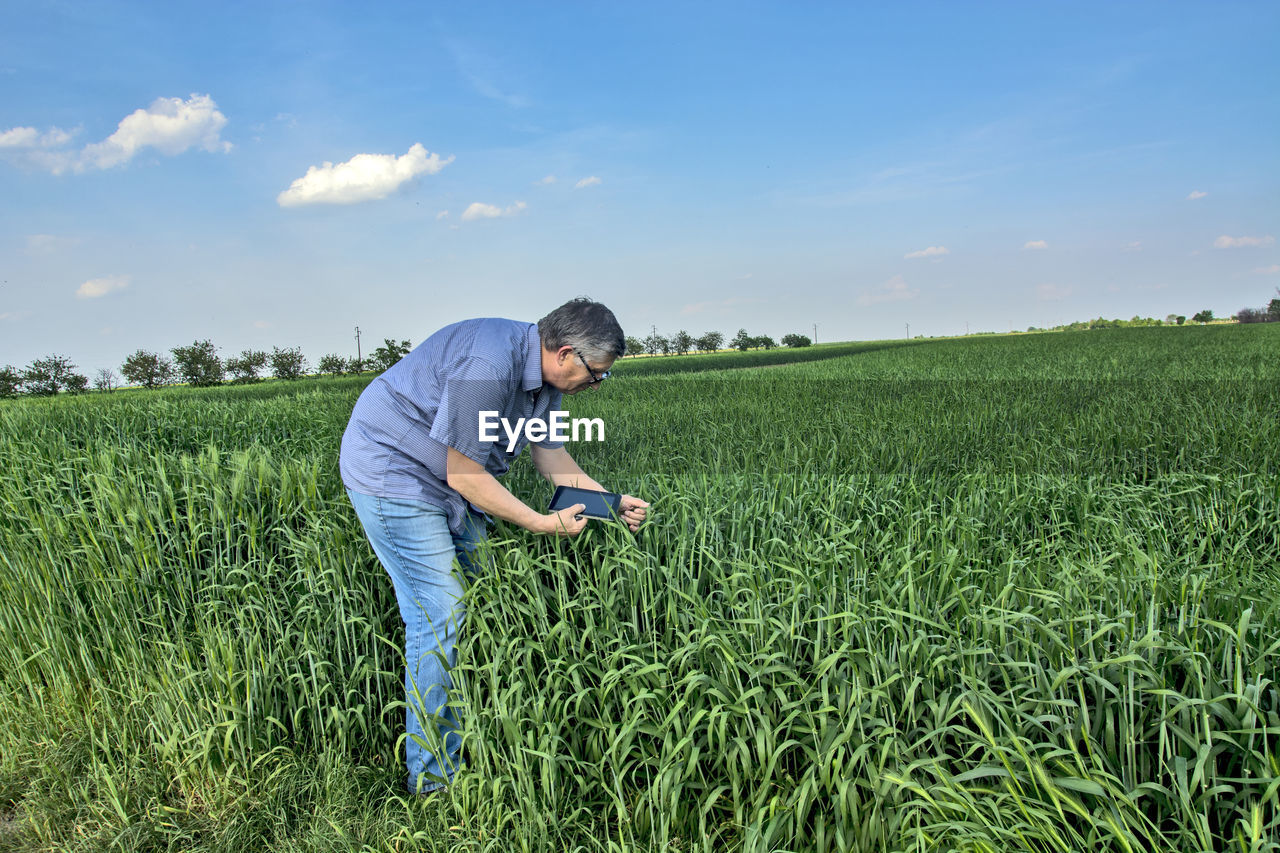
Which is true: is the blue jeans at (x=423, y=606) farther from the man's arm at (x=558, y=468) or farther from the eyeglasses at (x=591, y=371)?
the eyeglasses at (x=591, y=371)

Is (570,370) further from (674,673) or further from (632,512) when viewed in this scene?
(674,673)

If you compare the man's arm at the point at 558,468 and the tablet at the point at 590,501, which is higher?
the man's arm at the point at 558,468

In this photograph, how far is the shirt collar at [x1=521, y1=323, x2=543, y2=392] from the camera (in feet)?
7.95

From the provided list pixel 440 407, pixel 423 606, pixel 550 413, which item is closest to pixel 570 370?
pixel 550 413

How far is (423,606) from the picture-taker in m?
2.39

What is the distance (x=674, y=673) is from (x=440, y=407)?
1262 mm

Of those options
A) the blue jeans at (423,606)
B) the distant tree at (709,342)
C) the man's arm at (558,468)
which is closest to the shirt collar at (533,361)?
the man's arm at (558,468)

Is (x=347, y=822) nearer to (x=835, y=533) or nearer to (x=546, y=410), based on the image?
(x=546, y=410)

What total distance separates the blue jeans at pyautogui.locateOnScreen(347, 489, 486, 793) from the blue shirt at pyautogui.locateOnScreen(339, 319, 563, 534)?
77 millimetres

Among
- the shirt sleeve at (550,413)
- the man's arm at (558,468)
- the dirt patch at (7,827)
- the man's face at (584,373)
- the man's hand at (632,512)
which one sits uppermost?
the man's face at (584,373)

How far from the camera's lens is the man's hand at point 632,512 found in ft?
8.29

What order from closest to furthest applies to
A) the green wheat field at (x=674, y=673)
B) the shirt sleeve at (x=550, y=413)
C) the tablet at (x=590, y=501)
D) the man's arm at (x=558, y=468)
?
the green wheat field at (x=674, y=673) → the tablet at (x=590, y=501) → the shirt sleeve at (x=550, y=413) → the man's arm at (x=558, y=468)

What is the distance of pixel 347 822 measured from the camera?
2.26 m

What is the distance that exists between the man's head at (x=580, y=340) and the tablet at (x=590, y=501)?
0.46m
